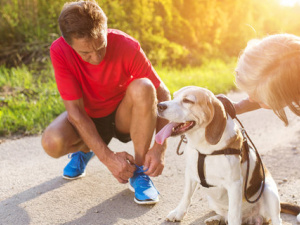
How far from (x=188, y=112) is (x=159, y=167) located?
865 mm

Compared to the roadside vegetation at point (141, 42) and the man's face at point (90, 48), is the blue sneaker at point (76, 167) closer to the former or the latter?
the man's face at point (90, 48)

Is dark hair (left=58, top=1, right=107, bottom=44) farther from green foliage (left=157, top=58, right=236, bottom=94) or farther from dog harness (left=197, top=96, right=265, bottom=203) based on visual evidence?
green foliage (left=157, top=58, right=236, bottom=94)

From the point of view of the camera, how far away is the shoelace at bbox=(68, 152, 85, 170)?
12.2ft

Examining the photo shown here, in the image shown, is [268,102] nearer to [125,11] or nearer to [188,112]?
[188,112]

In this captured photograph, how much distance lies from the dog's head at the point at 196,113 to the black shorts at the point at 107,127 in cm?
123

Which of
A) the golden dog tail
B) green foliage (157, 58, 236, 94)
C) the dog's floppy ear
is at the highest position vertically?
the dog's floppy ear

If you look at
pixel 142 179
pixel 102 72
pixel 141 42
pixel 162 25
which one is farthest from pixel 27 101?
pixel 162 25

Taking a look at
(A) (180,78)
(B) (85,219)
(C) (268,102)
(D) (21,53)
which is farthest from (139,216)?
(D) (21,53)

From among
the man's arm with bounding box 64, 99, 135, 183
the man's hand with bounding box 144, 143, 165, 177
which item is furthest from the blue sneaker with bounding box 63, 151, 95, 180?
the man's hand with bounding box 144, 143, 165, 177

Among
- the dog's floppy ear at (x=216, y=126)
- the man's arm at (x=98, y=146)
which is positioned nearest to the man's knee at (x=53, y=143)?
the man's arm at (x=98, y=146)

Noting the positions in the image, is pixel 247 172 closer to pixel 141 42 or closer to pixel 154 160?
pixel 154 160

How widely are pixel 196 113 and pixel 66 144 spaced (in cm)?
146

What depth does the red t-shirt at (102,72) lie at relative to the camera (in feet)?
10.9

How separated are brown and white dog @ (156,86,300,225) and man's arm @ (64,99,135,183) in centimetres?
63
